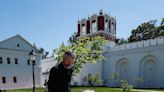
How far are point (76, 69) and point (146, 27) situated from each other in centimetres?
2851

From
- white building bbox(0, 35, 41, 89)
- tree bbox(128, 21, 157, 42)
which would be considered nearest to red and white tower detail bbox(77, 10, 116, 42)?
tree bbox(128, 21, 157, 42)

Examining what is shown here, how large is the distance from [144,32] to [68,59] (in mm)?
50837

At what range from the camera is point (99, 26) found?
46.7m

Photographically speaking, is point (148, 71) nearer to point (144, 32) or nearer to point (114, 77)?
point (114, 77)

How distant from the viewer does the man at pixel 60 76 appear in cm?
343

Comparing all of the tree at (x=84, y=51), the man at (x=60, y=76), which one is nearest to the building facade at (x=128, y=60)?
the tree at (x=84, y=51)

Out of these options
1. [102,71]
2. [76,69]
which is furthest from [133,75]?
[76,69]

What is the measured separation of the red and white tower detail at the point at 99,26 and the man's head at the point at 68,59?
1688 inches

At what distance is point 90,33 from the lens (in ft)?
158

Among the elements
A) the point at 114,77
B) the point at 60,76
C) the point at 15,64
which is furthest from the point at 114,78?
the point at 60,76

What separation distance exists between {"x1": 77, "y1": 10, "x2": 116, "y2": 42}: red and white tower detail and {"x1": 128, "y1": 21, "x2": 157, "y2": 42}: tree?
578 cm

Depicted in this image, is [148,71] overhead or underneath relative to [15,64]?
underneath

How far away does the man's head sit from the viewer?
3.35 meters

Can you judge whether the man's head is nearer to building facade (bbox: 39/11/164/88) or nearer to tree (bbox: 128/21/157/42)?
building facade (bbox: 39/11/164/88)
